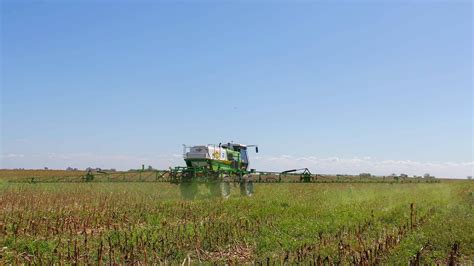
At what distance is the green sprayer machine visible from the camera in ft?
67.3

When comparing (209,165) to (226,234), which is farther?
(209,165)

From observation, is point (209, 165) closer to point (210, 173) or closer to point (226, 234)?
point (210, 173)

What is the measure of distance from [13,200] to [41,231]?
6569mm

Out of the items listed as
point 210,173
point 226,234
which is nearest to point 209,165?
point 210,173

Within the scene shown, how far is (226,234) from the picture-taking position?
30.1 feet

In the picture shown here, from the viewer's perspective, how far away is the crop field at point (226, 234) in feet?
23.5

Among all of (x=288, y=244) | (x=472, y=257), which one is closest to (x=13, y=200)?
(x=288, y=244)

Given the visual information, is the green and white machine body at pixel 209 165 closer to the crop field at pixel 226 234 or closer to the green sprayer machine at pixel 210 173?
the green sprayer machine at pixel 210 173

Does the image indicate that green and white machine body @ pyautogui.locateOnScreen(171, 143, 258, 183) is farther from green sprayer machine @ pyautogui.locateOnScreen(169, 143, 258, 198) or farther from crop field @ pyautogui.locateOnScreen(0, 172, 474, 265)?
crop field @ pyautogui.locateOnScreen(0, 172, 474, 265)

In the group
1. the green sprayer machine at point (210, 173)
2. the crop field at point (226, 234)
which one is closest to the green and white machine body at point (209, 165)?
the green sprayer machine at point (210, 173)

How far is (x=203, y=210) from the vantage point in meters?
13.2

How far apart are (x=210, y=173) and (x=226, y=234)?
11.7 metres

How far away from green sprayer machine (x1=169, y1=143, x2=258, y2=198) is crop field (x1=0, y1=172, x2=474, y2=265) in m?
5.55

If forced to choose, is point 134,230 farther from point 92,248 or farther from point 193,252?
point 193,252
